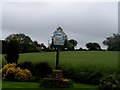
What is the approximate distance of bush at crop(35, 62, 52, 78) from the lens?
69.2 ft

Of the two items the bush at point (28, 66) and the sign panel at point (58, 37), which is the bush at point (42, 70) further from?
the sign panel at point (58, 37)

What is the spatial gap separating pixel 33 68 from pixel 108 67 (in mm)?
4819

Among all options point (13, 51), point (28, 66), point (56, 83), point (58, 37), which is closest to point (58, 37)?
point (58, 37)

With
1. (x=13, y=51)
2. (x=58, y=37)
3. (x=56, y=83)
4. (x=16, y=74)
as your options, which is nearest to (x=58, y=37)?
(x=58, y=37)

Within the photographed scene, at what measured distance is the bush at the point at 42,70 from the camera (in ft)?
69.2

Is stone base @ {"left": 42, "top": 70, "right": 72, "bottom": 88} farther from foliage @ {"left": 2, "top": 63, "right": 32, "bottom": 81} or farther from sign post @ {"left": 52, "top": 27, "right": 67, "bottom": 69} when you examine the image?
sign post @ {"left": 52, "top": 27, "right": 67, "bottom": 69}

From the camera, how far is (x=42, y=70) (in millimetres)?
21297

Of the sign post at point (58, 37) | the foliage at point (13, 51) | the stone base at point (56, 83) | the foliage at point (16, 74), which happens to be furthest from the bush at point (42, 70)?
the stone base at point (56, 83)

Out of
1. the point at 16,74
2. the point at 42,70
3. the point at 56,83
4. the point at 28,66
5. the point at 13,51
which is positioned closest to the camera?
the point at 56,83

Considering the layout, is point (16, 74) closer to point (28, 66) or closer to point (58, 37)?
point (28, 66)

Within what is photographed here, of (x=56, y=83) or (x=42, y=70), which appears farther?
(x=42, y=70)

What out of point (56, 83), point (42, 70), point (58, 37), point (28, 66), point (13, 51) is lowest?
point (56, 83)

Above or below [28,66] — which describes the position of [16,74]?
below

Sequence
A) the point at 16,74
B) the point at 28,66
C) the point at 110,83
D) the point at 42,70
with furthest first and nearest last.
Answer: the point at 28,66 < the point at 42,70 < the point at 16,74 < the point at 110,83
